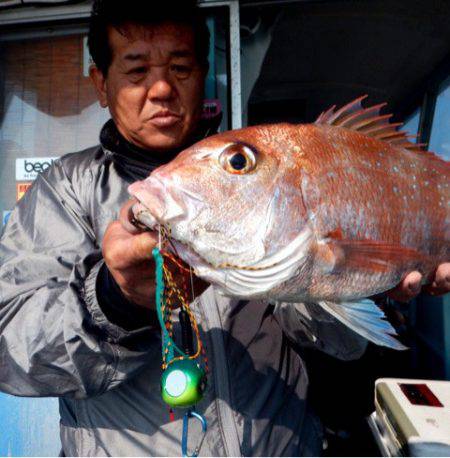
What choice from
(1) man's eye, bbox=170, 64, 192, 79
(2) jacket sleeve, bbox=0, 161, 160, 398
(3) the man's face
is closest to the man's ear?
(3) the man's face

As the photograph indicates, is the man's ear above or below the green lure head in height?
above

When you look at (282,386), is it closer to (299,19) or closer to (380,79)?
(299,19)

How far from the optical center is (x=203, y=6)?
2.39 metres

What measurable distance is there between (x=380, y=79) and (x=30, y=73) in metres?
3.47

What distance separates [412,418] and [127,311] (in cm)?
158

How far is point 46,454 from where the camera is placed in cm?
239

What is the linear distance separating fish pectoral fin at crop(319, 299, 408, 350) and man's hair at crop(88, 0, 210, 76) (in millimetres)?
1166

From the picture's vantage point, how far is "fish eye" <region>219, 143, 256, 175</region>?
0.86m

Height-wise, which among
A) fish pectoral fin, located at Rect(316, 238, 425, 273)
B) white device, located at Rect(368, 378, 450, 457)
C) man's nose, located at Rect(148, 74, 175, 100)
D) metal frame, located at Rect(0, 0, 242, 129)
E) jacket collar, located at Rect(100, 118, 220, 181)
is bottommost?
white device, located at Rect(368, 378, 450, 457)

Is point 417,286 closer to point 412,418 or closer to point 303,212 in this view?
point 303,212

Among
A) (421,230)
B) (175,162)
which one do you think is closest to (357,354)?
(421,230)

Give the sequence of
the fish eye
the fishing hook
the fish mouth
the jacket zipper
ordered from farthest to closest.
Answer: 1. the jacket zipper
2. the fishing hook
3. the fish eye
4. the fish mouth

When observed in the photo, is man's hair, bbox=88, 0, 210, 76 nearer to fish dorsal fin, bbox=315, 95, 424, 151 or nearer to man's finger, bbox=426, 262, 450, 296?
fish dorsal fin, bbox=315, 95, 424, 151

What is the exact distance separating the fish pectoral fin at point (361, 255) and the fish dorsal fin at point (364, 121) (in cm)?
35
